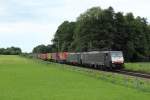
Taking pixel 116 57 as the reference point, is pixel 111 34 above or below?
above

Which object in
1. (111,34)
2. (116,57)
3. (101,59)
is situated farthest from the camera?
(111,34)

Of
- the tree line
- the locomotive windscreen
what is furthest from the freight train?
the tree line

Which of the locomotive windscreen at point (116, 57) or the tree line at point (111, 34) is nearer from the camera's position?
the locomotive windscreen at point (116, 57)

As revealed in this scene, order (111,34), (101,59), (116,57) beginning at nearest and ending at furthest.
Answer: (116,57)
(101,59)
(111,34)

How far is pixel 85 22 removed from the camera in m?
113

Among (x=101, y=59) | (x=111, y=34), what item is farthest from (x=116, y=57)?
(x=111, y=34)

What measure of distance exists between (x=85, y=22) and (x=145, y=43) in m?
15.1

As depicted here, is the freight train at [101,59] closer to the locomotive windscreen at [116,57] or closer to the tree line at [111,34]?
the locomotive windscreen at [116,57]

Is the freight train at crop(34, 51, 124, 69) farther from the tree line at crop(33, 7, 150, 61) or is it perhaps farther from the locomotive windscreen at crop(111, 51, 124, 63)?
the tree line at crop(33, 7, 150, 61)

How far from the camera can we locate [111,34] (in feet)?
346

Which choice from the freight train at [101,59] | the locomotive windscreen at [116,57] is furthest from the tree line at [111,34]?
the locomotive windscreen at [116,57]

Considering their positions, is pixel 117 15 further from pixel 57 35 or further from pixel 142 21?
pixel 57 35

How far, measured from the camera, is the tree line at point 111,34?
105 metres

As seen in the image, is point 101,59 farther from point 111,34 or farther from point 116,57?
point 111,34
